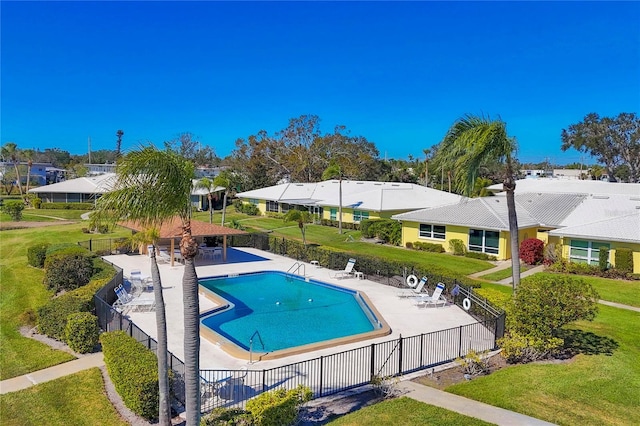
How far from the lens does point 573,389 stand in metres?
11.8

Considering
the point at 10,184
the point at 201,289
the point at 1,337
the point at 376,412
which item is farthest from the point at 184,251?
the point at 10,184

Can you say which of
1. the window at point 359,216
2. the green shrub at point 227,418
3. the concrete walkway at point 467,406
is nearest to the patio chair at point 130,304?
the green shrub at point 227,418

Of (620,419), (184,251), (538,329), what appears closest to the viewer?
(184,251)

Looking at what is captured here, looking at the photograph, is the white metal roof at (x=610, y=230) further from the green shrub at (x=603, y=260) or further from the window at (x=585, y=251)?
the green shrub at (x=603, y=260)

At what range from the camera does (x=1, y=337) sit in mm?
15523

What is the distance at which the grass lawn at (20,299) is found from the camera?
13.4 m

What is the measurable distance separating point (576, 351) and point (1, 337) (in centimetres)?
1751

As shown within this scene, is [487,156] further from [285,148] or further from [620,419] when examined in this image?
[285,148]

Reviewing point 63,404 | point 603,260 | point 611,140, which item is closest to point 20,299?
point 63,404

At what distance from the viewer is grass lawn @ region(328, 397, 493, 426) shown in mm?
10102

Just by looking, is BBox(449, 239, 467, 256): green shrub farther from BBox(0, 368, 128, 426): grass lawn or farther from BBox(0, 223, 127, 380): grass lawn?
BBox(0, 368, 128, 426): grass lawn

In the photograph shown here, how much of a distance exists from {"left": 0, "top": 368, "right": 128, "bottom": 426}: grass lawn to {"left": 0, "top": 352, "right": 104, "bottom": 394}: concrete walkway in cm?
33

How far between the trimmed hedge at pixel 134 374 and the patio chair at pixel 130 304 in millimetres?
6239

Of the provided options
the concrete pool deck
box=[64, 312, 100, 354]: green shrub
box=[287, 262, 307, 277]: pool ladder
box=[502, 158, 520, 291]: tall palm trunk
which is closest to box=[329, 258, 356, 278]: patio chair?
the concrete pool deck
